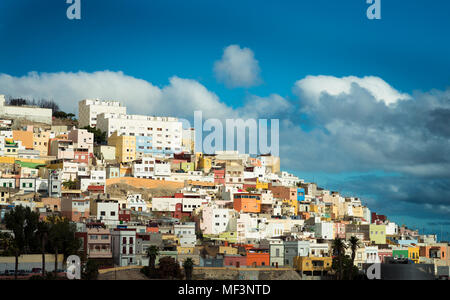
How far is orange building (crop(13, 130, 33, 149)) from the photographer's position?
71562mm

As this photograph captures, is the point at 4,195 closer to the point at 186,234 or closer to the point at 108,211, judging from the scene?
the point at 108,211

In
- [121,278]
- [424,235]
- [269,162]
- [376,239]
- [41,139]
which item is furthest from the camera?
[269,162]

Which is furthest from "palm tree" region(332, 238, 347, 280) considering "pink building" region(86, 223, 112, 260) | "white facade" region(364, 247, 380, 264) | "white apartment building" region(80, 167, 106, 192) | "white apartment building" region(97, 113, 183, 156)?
"white apartment building" region(97, 113, 183, 156)

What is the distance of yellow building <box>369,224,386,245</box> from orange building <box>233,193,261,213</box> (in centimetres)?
769

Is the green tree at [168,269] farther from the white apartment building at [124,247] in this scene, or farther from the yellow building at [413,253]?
the yellow building at [413,253]

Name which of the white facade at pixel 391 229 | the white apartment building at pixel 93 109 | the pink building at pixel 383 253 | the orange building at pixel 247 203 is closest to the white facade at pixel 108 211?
the orange building at pixel 247 203

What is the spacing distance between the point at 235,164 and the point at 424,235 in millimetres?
16349

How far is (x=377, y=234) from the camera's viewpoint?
61.6 metres

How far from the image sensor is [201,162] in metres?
73.5

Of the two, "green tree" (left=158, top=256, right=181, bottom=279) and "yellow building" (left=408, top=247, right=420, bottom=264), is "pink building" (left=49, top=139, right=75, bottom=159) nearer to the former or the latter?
"green tree" (left=158, top=256, right=181, bottom=279)

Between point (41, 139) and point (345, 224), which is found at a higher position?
point (41, 139)

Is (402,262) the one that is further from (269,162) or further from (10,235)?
(269,162)

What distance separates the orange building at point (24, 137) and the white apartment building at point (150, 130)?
7410mm

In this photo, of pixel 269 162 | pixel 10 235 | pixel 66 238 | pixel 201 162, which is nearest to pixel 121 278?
pixel 66 238
